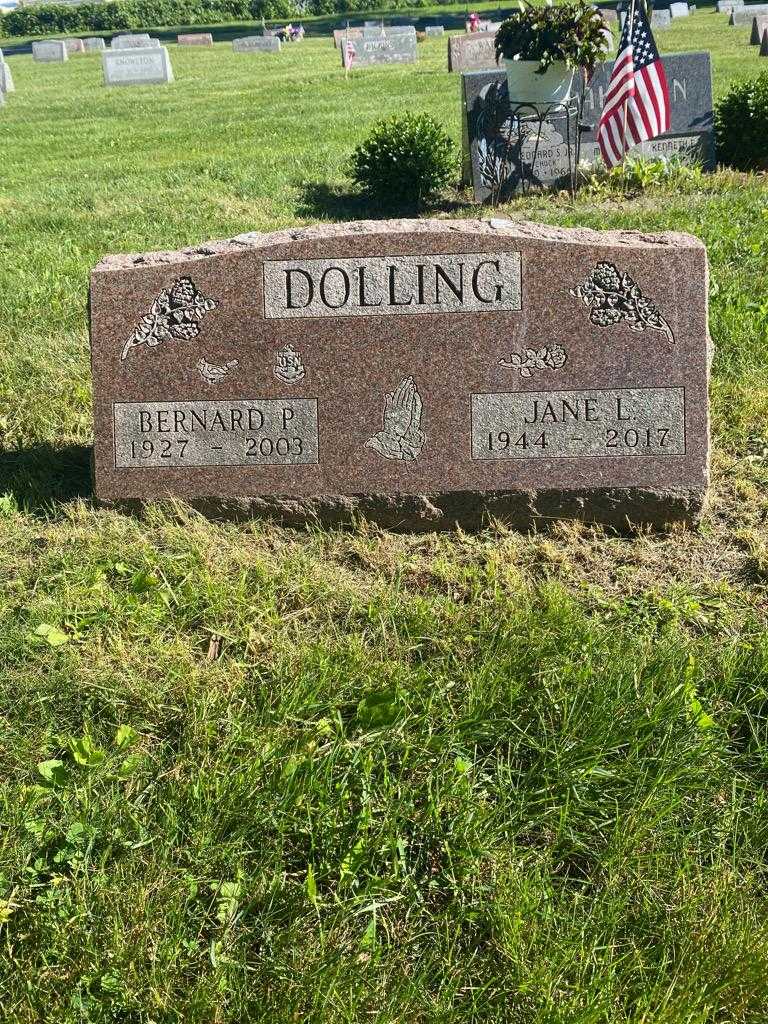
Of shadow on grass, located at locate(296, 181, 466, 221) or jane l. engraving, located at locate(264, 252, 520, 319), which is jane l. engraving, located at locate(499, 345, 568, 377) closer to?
jane l. engraving, located at locate(264, 252, 520, 319)

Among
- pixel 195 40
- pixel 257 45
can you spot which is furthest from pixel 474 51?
pixel 195 40

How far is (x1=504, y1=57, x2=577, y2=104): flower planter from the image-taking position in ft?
28.7

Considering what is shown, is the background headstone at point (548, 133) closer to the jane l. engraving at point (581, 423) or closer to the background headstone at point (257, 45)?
the jane l. engraving at point (581, 423)

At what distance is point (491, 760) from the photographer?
9.04ft

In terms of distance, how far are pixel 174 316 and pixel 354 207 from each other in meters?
6.14

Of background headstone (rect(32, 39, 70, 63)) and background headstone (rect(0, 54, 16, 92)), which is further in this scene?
background headstone (rect(32, 39, 70, 63))

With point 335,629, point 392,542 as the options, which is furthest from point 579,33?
point 335,629

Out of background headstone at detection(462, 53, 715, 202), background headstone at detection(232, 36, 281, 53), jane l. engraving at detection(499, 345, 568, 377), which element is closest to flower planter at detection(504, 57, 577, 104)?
background headstone at detection(462, 53, 715, 202)

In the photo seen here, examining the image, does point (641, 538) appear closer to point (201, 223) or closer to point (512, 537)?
point (512, 537)

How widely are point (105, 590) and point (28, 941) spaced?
1.46m

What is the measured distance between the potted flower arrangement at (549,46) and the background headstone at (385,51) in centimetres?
2045

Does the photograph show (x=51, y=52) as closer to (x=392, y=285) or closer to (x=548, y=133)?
(x=548, y=133)

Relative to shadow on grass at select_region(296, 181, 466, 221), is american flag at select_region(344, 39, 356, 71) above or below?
above

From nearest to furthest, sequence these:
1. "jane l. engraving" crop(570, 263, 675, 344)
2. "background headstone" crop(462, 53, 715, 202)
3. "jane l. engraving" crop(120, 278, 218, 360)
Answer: "jane l. engraving" crop(570, 263, 675, 344)
"jane l. engraving" crop(120, 278, 218, 360)
"background headstone" crop(462, 53, 715, 202)
